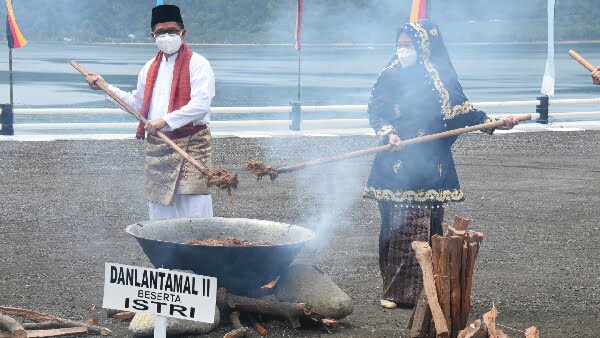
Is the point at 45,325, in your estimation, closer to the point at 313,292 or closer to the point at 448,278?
the point at 313,292

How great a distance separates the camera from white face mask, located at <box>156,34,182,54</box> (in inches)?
280

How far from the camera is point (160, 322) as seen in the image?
217 inches

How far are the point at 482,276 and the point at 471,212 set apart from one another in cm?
288

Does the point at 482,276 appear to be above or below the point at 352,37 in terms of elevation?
below

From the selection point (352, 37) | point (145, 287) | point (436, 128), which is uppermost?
point (352, 37)

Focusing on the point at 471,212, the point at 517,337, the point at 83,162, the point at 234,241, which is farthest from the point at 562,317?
the point at 83,162

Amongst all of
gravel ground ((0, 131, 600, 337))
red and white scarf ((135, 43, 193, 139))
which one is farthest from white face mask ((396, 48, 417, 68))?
gravel ground ((0, 131, 600, 337))

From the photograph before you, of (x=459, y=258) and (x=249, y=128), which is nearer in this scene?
(x=459, y=258)

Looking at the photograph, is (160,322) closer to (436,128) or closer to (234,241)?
(234,241)

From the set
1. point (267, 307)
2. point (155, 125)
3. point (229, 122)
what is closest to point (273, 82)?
point (229, 122)

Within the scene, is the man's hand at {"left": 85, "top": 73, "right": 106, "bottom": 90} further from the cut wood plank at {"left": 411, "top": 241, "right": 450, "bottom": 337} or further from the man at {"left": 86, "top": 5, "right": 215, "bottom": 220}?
the cut wood plank at {"left": 411, "top": 241, "right": 450, "bottom": 337}

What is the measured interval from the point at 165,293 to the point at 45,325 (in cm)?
139

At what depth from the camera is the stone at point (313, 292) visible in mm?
6641

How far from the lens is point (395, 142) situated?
6.89 metres
